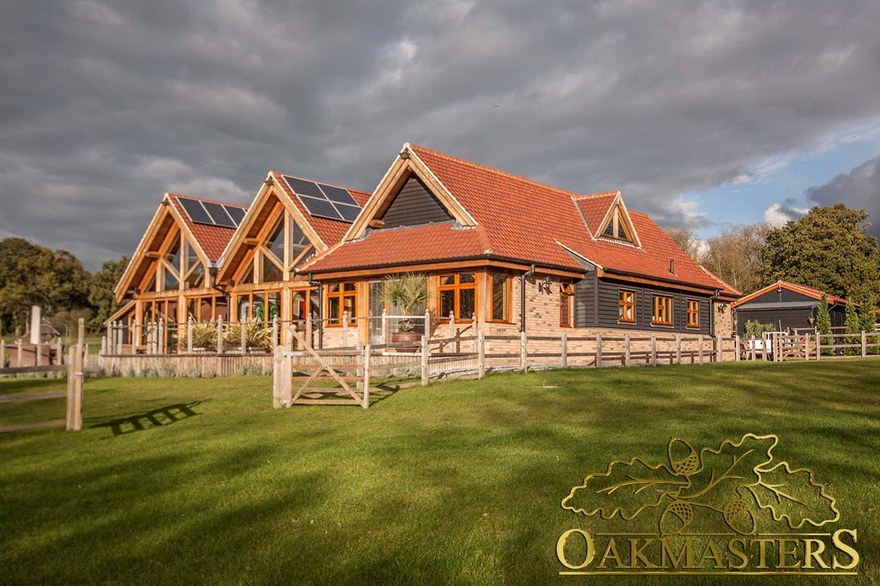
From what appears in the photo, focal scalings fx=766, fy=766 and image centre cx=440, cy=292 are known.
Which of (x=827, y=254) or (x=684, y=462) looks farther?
Answer: (x=827, y=254)

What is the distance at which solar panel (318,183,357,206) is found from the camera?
3284 centimetres

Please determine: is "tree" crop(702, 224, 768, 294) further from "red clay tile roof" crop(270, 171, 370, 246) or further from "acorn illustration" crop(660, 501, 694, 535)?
"acorn illustration" crop(660, 501, 694, 535)

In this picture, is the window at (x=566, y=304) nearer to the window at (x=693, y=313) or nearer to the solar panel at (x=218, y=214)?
the window at (x=693, y=313)

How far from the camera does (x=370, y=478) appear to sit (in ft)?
28.7

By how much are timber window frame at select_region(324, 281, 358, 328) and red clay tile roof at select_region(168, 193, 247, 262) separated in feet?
28.2

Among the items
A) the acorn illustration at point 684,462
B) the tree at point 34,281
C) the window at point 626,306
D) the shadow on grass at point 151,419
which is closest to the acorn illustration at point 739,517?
the acorn illustration at point 684,462

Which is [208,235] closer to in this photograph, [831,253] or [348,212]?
[348,212]

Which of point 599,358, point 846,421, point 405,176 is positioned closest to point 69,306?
point 405,176

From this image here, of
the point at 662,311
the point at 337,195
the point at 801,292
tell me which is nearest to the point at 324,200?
the point at 337,195

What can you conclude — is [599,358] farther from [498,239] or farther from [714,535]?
[714,535]

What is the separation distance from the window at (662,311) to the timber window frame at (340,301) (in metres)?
12.2

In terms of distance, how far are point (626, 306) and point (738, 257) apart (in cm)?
4604

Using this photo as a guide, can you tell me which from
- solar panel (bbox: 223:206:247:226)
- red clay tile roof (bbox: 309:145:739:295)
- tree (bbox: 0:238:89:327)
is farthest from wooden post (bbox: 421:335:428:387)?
tree (bbox: 0:238:89:327)

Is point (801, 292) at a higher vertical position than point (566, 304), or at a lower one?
higher
